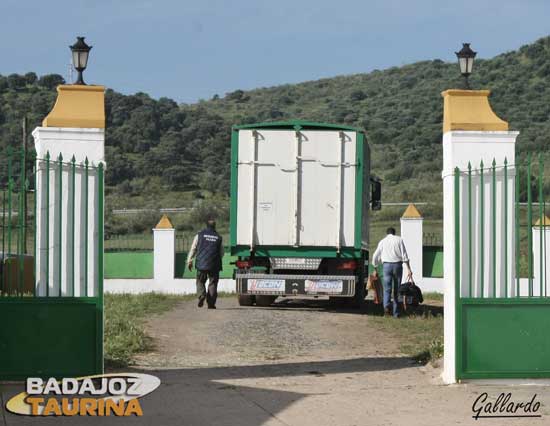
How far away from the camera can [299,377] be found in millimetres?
11516

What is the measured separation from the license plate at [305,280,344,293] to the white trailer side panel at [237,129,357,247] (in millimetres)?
651

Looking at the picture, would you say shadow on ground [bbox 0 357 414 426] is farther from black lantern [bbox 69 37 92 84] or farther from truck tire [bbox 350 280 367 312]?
truck tire [bbox 350 280 367 312]

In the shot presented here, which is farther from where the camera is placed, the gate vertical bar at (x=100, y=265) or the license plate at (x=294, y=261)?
the license plate at (x=294, y=261)

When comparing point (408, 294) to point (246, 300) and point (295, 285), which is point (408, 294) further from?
point (246, 300)

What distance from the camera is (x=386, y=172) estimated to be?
6091cm

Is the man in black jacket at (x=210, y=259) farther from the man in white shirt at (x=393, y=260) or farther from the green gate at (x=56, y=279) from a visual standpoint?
the green gate at (x=56, y=279)

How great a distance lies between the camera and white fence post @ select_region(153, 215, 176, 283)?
26469 millimetres

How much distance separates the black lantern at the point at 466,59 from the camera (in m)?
12.1

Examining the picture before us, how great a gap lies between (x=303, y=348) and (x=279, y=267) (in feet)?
17.9

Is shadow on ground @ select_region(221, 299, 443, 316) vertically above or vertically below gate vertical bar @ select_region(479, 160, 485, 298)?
below

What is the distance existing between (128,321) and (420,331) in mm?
4288

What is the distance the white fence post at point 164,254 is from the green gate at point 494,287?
1605 centimetres

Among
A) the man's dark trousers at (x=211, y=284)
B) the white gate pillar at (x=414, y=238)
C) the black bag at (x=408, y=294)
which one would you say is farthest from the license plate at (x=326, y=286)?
the white gate pillar at (x=414, y=238)

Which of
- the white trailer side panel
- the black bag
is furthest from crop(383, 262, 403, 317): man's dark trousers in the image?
the white trailer side panel
